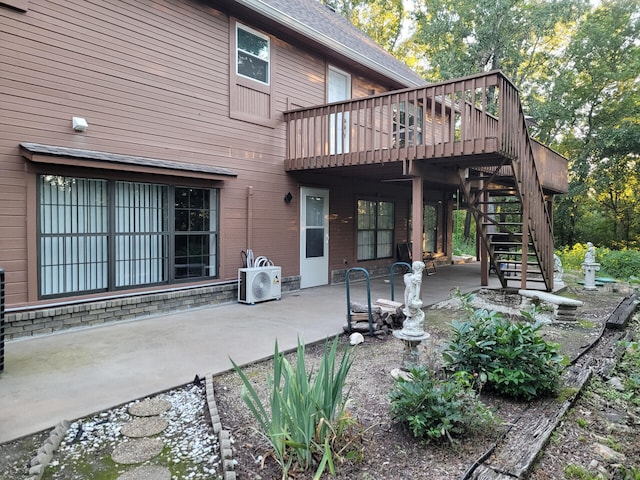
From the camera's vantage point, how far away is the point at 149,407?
9.84ft

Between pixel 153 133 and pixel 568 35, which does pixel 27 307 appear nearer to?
pixel 153 133

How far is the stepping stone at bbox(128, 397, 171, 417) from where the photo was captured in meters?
Result: 2.91

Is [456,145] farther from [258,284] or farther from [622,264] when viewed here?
[622,264]

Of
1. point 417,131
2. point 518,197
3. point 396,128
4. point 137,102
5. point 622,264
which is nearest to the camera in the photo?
point 137,102

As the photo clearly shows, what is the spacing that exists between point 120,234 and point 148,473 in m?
4.03

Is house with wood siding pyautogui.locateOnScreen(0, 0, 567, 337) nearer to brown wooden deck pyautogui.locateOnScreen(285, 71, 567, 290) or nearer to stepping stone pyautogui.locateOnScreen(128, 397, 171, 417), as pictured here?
brown wooden deck pyautogui.locateOnScreen(285, 71, 567, 290)

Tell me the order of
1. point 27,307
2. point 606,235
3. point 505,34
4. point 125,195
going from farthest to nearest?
point 606,235 < point 505,34 < point 125,195 < point 27,307

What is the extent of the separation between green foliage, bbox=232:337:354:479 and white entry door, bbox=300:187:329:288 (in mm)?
6114

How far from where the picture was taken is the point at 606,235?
18.6 meters

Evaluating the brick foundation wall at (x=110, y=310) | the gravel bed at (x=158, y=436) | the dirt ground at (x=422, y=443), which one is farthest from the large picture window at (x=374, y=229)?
the gravel bed at (x=158, y=436)

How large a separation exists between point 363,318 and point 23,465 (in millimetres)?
3637

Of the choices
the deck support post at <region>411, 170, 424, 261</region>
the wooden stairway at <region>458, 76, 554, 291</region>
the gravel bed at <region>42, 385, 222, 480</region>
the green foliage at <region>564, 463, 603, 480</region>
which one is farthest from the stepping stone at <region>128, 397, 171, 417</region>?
the wooden stairway at <region>458, 76, 554, 291</region>

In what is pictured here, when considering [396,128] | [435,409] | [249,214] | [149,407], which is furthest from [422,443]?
[396,128]

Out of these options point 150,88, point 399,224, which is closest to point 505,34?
point 399,224
